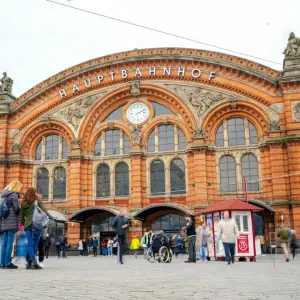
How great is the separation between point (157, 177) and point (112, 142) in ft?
16.7

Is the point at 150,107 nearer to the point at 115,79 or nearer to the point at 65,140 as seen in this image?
the point at 115,79

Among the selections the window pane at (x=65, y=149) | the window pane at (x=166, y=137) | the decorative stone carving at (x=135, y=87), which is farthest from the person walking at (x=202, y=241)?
the window pane at (x=65, y=149)

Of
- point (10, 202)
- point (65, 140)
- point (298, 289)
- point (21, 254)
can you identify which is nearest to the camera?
point (298, 289)

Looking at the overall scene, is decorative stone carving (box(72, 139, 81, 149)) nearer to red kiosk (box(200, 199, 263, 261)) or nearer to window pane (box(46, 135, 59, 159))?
window pane (box(46, 135, 59, 159))

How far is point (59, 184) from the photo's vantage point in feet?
119

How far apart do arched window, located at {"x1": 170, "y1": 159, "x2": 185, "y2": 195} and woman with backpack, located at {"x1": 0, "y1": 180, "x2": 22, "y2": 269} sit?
2285cm

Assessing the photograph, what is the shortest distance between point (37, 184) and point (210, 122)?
626 inches

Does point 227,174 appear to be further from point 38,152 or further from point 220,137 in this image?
point 38,152

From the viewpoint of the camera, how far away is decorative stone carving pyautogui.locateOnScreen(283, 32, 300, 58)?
32.1m

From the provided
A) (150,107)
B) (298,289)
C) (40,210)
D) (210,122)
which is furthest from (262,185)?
(298,289)

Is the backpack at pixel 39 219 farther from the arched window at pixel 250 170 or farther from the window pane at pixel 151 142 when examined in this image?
the window pane at pixel 151 142

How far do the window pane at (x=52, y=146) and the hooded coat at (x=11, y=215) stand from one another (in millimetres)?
26096

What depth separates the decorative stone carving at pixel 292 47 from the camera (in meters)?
32.1

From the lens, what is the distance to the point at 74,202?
3438cm
